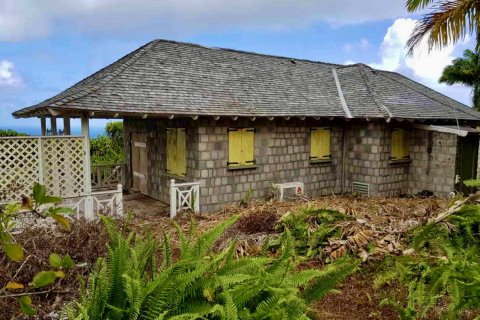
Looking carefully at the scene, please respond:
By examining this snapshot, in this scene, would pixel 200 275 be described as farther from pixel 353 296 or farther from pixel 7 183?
pixel 7 183

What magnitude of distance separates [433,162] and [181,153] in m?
8.44

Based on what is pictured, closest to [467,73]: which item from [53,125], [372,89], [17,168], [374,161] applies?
[372,89]

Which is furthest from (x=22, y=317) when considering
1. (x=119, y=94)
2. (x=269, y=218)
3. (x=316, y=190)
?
(x=316, y=190)

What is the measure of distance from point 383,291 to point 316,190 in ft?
26.4

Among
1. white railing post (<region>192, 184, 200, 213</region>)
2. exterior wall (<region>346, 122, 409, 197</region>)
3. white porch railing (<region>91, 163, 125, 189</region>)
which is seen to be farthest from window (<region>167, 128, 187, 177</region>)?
exterior wall (<region>346, 122, 409, 197</region>)

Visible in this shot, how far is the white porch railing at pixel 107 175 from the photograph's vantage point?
14000 mm

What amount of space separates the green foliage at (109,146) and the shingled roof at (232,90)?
668 centimetres

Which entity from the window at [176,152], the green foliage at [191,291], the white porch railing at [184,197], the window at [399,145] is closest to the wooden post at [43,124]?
the window at [176,152]

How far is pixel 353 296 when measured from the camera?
209 inches

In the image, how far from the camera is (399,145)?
1338cm

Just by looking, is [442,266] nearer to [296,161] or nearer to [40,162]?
[40,162]

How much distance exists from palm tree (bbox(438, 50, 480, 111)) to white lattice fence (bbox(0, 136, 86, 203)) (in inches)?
949

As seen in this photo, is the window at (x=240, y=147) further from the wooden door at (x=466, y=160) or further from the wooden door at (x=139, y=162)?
the wooden door at (x=466, y=160)

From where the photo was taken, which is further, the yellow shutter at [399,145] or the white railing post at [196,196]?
the yellow shutter at [399,145]
